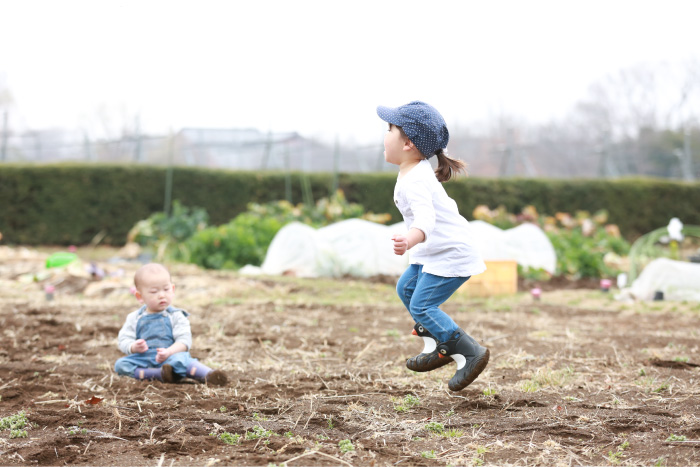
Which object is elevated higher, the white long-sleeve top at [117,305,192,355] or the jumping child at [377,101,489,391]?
the jumping child at [377,101,489,391]

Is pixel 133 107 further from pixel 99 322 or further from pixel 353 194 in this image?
pixel 99 322

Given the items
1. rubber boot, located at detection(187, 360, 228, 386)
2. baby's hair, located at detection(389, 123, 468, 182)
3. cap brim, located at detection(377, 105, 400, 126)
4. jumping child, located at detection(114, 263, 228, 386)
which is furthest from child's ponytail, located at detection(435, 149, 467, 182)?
jumping child, located at detection(114, 263, 228, 386)

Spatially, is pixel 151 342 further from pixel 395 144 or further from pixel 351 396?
pixel 395 144

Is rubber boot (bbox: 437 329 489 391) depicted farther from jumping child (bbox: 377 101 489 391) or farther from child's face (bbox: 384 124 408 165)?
child's face (bbox: 384 124 408 165)

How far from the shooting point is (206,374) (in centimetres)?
379

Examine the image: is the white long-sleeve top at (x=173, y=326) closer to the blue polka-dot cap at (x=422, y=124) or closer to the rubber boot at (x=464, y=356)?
the rubber boot at (x=464, y=356)

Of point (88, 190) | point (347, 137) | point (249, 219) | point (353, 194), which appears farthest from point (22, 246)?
point (347, 137)

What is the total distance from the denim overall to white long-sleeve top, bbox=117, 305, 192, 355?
0.02m

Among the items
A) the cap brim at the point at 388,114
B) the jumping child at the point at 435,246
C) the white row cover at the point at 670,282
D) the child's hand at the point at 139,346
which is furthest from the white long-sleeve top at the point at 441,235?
the white row cover at the point at 670,282

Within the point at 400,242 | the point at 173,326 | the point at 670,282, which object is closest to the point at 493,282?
the point at 670,282

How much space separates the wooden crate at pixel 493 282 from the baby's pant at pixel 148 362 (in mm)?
5240

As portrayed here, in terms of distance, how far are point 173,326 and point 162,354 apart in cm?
32

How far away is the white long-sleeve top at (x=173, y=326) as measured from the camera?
4.03m

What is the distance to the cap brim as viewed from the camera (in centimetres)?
326
